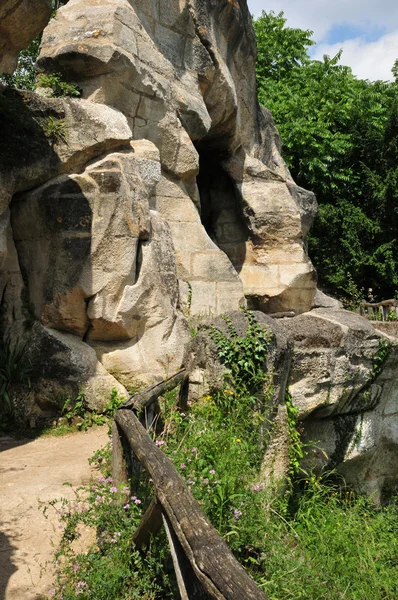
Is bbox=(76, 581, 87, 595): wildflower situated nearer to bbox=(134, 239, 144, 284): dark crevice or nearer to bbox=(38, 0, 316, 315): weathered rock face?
bbox=(134, 239, 144, 284): dark crevice

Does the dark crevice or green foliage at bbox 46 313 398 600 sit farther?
the dark crevice

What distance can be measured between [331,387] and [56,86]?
4.78 m

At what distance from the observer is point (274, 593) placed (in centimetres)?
378

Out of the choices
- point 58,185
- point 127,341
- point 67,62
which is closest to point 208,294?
point 127,341

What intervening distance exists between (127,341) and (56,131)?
2375 mm

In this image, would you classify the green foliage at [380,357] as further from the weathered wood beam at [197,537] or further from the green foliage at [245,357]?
the weathered wood beam at [197,537]

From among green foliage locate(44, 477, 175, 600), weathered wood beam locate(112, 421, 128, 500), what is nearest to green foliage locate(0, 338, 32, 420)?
weathered wood beam locate(112, 421, 128, 500)

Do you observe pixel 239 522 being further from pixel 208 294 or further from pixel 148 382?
pixel 208 294

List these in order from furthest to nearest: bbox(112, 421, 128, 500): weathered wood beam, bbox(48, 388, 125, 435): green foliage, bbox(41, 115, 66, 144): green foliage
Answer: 1. bbox(41, 115, 66, 144): green foliage
2. bbox(48, 388, 125, 435): green foliage
3. bbox(112, 421, 128, 500): weathered wood beam

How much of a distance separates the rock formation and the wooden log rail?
2.11 m

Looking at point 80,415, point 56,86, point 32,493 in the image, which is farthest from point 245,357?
point 56,86

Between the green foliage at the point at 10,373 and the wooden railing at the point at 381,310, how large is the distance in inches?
372

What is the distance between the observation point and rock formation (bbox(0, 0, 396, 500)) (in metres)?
6.54

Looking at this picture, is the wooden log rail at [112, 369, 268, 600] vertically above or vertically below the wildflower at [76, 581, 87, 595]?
above
